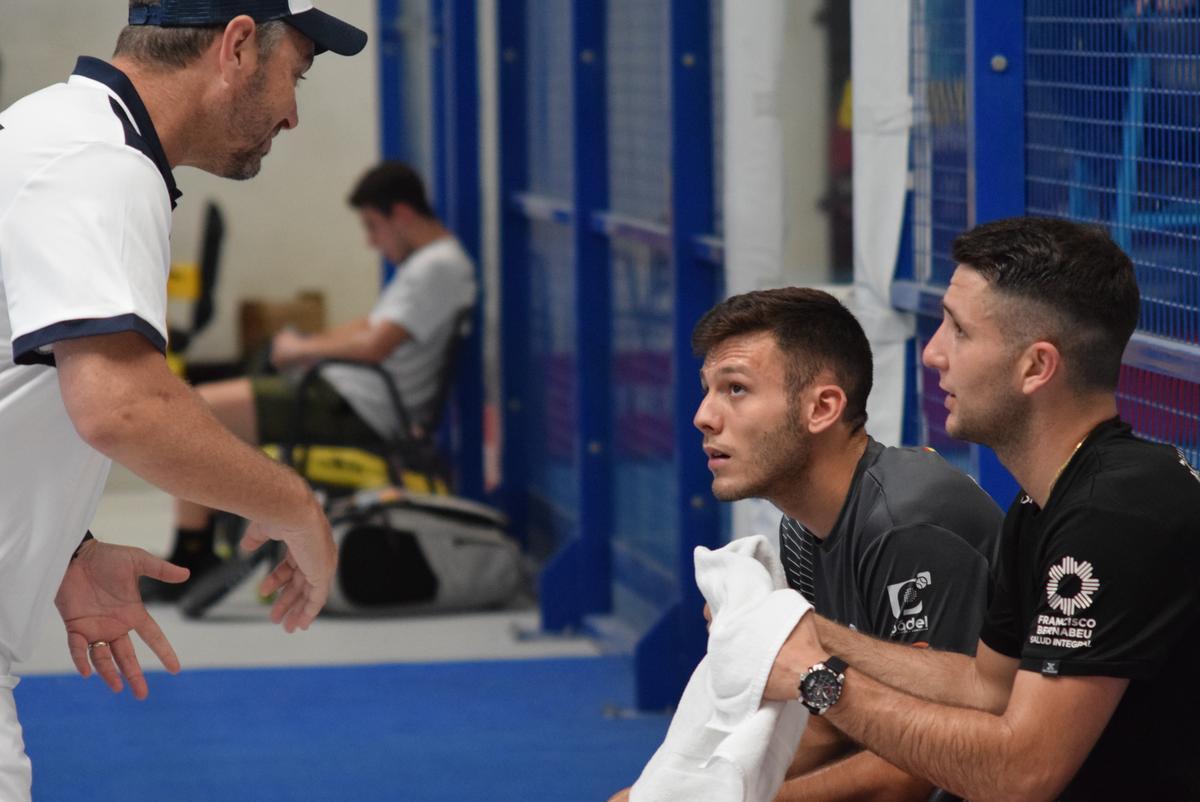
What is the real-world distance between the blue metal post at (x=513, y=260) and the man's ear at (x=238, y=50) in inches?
191

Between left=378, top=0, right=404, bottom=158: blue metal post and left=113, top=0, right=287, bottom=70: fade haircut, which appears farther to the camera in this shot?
left=378, top=0, right=404, bottom=158: blue metal post

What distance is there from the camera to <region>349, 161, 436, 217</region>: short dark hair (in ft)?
24.0

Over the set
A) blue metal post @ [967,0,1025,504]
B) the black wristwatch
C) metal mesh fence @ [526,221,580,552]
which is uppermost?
blue metal post @ [967,0,1025,504]

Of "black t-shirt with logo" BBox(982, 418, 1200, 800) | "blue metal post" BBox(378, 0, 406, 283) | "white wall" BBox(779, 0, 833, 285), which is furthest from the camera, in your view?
"blue metal post" BBox(378, 0, 406, 283)

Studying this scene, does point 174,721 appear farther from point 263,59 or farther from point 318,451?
point 263,59

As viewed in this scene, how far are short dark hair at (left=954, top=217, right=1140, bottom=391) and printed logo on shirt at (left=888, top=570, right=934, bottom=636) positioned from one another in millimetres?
469

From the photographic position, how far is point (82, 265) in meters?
2.13

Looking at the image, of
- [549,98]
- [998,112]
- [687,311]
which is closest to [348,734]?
[687,311]

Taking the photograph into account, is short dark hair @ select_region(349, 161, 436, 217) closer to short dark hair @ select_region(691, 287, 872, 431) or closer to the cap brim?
short dark hair @ select_region(691, 287, 872, 431)

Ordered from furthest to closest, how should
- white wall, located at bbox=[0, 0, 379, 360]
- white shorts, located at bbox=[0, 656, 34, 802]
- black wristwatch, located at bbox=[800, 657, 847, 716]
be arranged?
white wall, located at bbox=[0, 0, 379, 360]
white shorts, located at bbox=[0, 656, 34, 802]
black wristwatch, located at bbox=[800, 657, 847, 716]

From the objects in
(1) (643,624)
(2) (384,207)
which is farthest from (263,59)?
(2) (384,207)

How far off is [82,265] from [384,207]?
5.32m

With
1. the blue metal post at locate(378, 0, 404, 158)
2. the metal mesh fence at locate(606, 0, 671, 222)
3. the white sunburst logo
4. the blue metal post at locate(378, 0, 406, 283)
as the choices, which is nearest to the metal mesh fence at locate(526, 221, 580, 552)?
the metal mesh fence at locate(606, 0, 671, 222)

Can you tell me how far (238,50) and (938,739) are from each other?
4.21 ft
